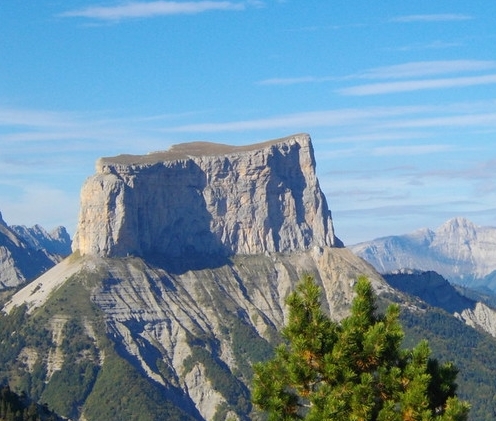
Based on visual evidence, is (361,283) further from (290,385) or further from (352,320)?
(290,385)

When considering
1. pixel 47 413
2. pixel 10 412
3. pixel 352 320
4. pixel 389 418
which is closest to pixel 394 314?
pixel 352 320

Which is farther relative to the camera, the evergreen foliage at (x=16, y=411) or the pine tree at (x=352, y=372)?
the evergreen foliage at (x=16, y=411)

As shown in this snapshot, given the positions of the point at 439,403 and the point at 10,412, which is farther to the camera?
the point at 10,412

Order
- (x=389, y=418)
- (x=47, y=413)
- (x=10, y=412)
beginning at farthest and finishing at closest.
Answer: (x=47, y=413) < (x=10, y=412) < (x=389, y=418)

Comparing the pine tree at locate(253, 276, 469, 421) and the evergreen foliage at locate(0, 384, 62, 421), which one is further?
the evergreen foliage at locate(0, 384, 62, 421)

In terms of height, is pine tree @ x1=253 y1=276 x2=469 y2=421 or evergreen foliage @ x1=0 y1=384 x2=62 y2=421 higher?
pine tree @ x1=253 y1=276 x2=469 y2=421

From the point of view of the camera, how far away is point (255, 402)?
42.4 metres

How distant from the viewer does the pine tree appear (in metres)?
39.4

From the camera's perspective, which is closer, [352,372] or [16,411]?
[352,372]

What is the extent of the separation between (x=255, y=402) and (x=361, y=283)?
18.7ft

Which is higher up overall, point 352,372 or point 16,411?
point 352,372

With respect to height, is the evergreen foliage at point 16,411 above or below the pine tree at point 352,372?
below

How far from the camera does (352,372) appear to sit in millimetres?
40000

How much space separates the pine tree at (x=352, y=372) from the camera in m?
39.4
